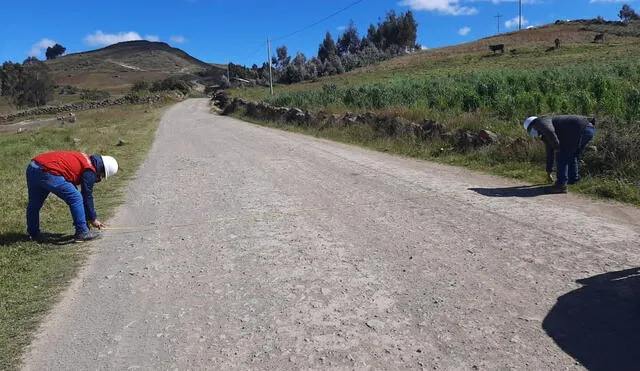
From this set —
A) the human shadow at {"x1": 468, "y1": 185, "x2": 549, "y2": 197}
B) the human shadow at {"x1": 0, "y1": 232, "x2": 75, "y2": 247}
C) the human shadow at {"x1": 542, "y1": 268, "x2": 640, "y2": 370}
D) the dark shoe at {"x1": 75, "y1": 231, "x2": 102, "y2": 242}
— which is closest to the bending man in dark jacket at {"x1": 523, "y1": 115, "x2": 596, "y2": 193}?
the human shadow at {"x1": 468, "y1": 185, "x2": 549, "y2": 197}

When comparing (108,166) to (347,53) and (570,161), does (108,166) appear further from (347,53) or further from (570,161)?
(347,53)

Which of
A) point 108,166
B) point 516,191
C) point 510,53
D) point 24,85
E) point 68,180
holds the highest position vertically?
point 24,85

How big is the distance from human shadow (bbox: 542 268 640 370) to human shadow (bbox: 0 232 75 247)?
571 cm

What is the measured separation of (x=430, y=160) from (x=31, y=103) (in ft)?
314

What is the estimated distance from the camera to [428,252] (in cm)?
522

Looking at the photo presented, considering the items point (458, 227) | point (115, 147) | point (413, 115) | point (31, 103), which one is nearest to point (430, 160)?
point (413, 115)

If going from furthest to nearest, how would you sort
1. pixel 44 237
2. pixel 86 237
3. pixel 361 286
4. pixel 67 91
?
pixel 67 91 < pixel 44 237 < pixel 86 237 < pixel 361 286

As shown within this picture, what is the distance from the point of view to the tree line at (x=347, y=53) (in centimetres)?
7800

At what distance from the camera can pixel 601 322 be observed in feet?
11.7

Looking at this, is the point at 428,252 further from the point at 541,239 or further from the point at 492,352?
the point at 492,352

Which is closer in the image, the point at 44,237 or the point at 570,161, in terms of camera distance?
the point at 44,237

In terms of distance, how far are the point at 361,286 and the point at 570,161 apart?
4911mm

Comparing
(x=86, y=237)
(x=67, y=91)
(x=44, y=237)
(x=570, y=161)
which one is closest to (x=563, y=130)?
(x=570, y=161)

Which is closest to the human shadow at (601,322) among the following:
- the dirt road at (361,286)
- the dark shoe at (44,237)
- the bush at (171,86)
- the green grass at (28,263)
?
the dirt road at (361,286)
